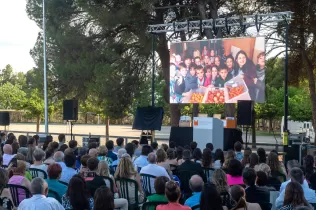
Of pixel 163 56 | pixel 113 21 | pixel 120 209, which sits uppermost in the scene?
pixel 113 21

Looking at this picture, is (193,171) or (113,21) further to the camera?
(113,21)

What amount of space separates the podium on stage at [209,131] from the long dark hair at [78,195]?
395 inches

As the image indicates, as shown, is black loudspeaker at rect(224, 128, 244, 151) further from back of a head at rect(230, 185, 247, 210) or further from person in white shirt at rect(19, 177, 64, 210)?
person in white shirt at rect(19, 177, 64, 210)

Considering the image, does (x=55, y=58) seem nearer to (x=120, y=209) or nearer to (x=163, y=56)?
(x=163, y=56)

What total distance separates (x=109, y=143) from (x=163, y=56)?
11.4 metres

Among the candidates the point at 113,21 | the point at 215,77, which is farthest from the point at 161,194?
the point at 113,21

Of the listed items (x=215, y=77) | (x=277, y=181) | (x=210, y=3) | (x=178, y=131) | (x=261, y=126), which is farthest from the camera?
(x=261, y=126)

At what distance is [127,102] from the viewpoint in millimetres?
20859

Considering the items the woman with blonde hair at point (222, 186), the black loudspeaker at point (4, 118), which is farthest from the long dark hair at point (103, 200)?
the black loudspeaker at point (4, 118)

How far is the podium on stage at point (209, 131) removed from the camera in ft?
46.9

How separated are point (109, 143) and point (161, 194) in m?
4.63

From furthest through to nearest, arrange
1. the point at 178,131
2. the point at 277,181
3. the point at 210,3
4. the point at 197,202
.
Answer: the point at 210,3, the point at 178,131, the point at 277,181, the point at 197,202

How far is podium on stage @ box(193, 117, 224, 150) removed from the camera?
14.3 meters

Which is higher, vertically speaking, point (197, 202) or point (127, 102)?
point (127, 102)
